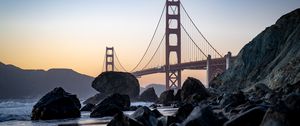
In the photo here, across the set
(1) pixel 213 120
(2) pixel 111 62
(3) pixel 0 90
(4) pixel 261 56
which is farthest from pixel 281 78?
(3) pixel 0 90

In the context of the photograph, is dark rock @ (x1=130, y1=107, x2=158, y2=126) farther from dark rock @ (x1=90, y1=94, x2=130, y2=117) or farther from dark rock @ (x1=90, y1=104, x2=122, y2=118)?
dark rock @ (x1=90, y1=104, x2=122, y2=118)

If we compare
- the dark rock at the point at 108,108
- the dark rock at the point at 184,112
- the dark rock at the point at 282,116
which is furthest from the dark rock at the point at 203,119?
the dark rock at the point at 108,108

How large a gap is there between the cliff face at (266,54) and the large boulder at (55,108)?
43.0 ft

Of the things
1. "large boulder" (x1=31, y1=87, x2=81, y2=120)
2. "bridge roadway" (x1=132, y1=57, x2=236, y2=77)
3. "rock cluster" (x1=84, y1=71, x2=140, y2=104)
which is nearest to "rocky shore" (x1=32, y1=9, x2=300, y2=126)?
"large boulder" (x1=31, y1=87, x2=81, y2=120)

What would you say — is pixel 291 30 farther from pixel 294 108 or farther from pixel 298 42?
pixel 294 108

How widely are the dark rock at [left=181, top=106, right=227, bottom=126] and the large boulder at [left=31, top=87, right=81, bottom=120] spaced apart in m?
15.1

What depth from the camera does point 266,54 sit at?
123ft

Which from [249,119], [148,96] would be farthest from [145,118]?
[148,96]

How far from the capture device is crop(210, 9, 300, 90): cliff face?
3361cm

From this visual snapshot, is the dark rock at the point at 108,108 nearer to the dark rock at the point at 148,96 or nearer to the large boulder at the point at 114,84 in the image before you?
the dark rock at the point at 148,96

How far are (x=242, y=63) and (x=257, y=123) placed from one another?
32.3 meters

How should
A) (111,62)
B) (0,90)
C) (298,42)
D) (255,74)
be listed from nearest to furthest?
(298,42) → (255,74) → (111,62) → (0,90)

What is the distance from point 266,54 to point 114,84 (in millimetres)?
30257

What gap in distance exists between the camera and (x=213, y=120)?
30.7 ft
